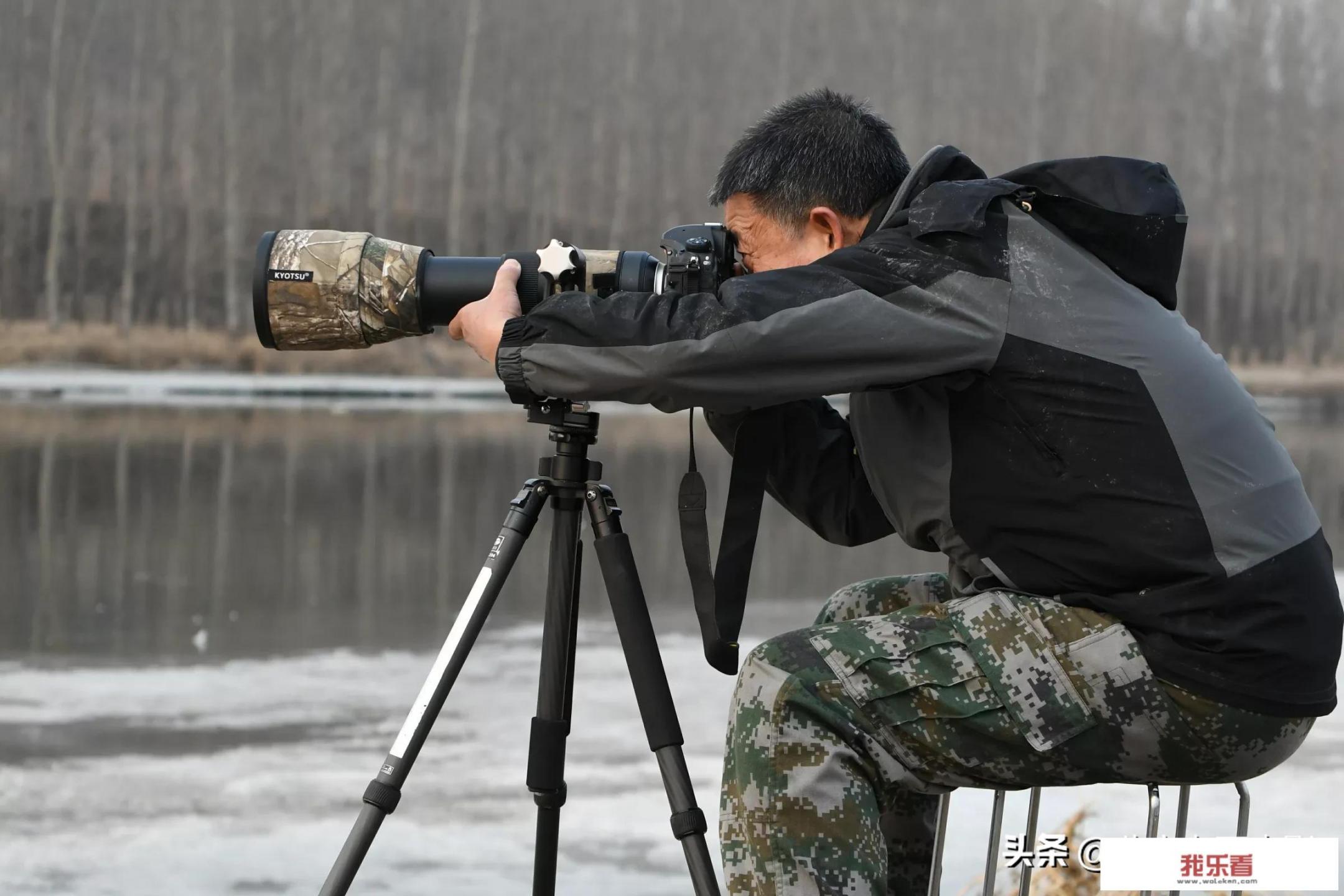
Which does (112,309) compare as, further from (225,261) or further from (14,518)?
(14,518)

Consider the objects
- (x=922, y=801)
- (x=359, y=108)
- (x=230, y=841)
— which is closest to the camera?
(x=922, y=801)

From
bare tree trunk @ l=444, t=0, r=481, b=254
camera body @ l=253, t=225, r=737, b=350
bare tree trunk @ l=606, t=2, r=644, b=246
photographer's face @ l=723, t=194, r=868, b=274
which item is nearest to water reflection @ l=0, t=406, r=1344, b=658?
camera body @ l=253, t=225, r=737, b=350

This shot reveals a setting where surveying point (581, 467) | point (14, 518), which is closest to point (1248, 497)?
point (581, 467)

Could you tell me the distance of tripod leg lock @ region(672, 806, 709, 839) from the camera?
1.23 meters

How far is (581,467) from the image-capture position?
1.35m

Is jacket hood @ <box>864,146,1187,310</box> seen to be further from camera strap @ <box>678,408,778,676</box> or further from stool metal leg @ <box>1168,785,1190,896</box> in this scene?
stool metal leg @ <box>1168,785,1190,896</box>

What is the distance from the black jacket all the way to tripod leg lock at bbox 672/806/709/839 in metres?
0.31

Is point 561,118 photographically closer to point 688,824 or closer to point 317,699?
point 317,699

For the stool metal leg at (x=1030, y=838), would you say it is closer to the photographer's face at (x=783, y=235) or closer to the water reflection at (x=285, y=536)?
the photographer's face at (x=783, y=235)

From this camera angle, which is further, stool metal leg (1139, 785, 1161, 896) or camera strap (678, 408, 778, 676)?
camera strap (678, 408, 778, 676)

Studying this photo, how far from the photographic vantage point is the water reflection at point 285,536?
330 centimetres

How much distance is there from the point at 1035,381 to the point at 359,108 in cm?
1395

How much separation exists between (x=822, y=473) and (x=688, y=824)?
1.26ft

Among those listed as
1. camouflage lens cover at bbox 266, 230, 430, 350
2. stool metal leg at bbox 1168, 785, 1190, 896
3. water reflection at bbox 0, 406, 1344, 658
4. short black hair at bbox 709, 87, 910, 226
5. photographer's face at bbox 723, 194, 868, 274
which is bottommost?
water reflection at bbox 0, 406, 1344, 658
